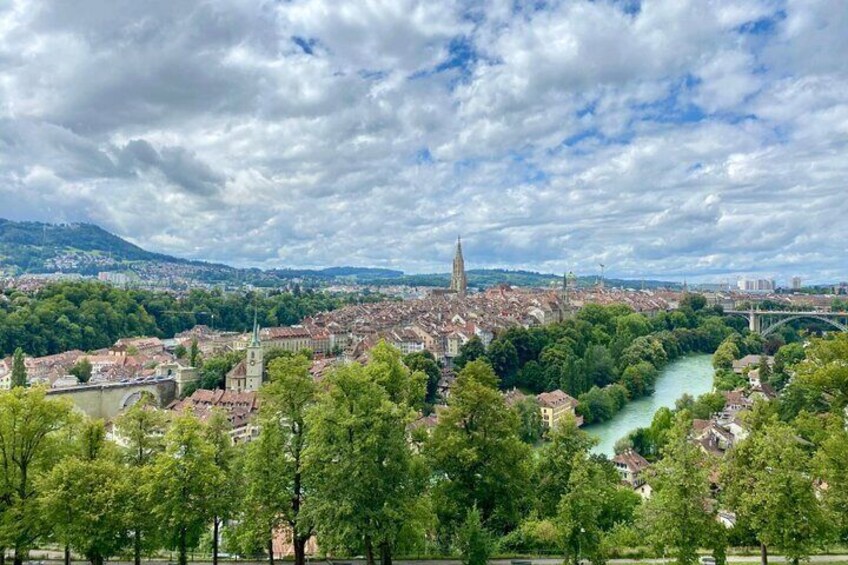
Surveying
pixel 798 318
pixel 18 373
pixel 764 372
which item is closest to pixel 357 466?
pixel 18 373

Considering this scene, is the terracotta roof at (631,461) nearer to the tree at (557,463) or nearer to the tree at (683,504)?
the tree at (557,463)

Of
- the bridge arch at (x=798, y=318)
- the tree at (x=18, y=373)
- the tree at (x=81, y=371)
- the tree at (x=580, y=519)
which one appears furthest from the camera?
the bridge arch at (x=798, y=318)

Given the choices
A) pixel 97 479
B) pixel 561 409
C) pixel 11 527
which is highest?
pixel 97 479

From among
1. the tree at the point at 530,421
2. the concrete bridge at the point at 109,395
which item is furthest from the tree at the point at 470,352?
the concrete bridge at the point at 109,395

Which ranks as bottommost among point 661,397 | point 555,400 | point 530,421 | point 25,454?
point 661,397

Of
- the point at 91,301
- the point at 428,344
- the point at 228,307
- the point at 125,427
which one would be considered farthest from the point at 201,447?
the point at 228,307

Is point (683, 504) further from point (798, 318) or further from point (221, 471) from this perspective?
point (798, 318)

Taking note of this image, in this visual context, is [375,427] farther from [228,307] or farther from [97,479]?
[228,307]
